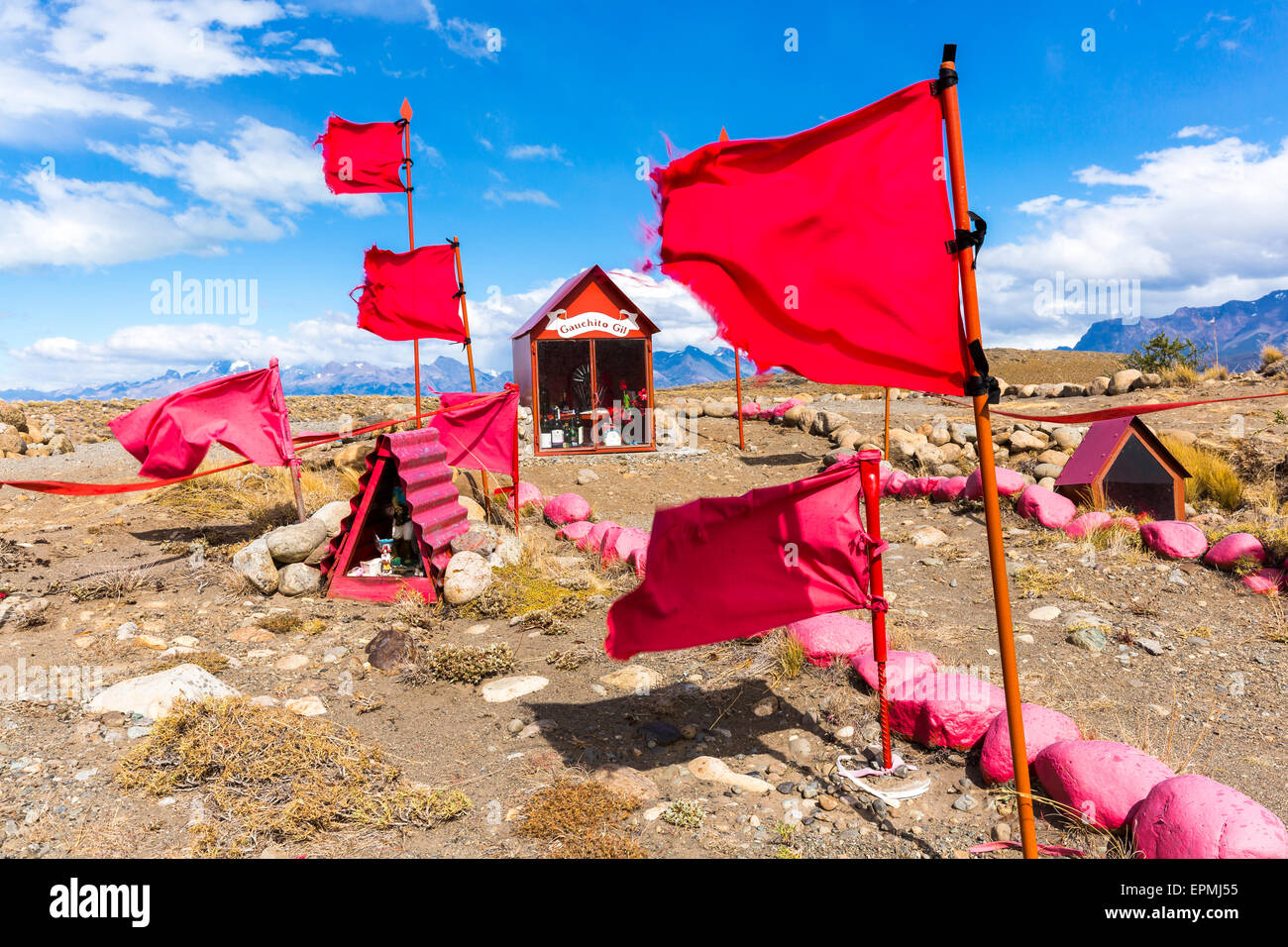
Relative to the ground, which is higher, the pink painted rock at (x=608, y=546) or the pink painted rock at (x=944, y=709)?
the pink painted rock at (x=608, y=546)

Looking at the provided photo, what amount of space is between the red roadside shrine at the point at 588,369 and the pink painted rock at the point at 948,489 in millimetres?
6743

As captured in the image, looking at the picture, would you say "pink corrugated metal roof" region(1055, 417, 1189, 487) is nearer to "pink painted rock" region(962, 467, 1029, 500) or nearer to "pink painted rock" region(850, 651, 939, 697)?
"pink painted rock" region(962, 467, 1029, 500)

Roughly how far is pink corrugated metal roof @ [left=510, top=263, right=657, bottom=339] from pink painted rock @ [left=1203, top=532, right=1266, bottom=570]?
10895 millimetres

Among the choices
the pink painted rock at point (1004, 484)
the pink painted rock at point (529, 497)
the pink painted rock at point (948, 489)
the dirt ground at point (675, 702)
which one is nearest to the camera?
the dirt ground at point (675, 702)

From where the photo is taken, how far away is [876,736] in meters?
4.30

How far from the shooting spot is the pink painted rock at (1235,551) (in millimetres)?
6562

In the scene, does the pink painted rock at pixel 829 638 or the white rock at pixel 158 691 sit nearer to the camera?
the white rock at pixel 158 691

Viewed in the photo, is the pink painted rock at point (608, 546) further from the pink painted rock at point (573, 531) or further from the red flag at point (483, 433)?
the red flag at point (483, 433)

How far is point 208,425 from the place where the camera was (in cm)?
772

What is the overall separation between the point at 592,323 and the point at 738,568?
12.6 m

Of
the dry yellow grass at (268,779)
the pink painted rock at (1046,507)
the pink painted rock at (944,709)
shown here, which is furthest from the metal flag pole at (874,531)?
the pink painted rock at (1046,507)

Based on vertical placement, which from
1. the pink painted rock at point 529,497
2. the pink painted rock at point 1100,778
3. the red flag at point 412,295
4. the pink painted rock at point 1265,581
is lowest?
the pink painted rock at point 1100,778

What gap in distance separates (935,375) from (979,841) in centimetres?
211

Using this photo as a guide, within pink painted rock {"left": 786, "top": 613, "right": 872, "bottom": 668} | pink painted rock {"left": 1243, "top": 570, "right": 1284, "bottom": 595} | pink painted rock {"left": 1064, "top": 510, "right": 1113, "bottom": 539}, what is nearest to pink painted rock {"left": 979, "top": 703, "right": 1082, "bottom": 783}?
pink painted rock {"left": 786, "top": 613, "right": 872, "bottom": 668}
